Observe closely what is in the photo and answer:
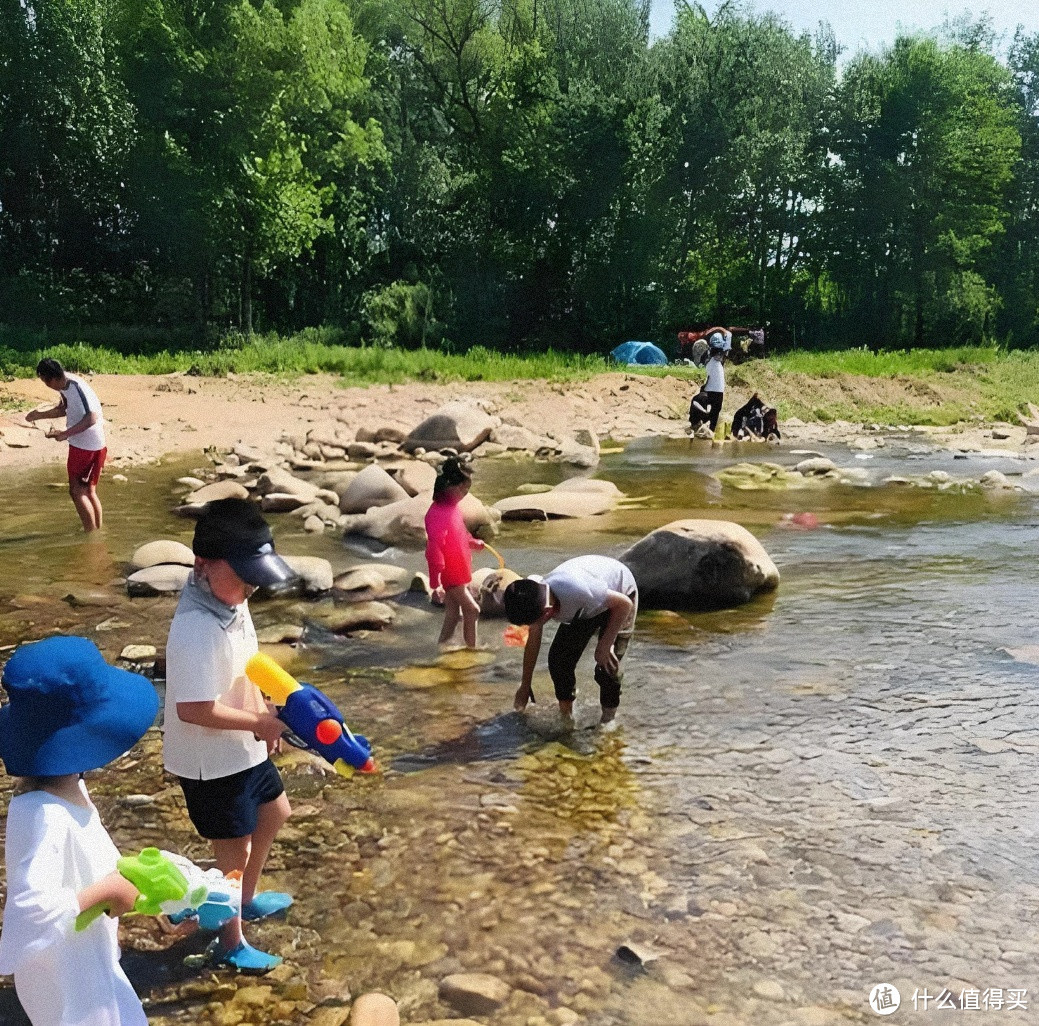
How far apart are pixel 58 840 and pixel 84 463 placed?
Result: 8468 mm

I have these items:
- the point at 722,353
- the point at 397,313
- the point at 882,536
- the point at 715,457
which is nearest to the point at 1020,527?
the point at 882,536

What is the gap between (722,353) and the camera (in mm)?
20203

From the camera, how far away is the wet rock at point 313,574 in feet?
28.0

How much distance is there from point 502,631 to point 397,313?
2498 centimetres

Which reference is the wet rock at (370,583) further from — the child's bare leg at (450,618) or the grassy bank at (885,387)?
the grassy bank at (885,387)

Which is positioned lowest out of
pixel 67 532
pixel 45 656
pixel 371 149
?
pixel 67 532

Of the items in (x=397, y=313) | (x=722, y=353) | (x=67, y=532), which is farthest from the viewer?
(x=397, y=313)

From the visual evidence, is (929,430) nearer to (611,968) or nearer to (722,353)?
(722,353)

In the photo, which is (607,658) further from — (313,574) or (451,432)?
(451,432)

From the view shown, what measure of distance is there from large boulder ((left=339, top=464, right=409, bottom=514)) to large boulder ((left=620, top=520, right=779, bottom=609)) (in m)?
4.36

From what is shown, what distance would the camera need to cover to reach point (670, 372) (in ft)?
84.4

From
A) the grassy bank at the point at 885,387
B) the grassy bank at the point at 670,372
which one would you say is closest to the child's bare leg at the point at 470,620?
the grassy bank at the point at 670,372

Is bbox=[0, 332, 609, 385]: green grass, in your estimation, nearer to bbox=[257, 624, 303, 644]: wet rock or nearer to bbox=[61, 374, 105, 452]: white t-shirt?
bbox=[61, 374, 105, 452]: white t-shirt

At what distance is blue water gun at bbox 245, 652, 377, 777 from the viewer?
3.08 metres
